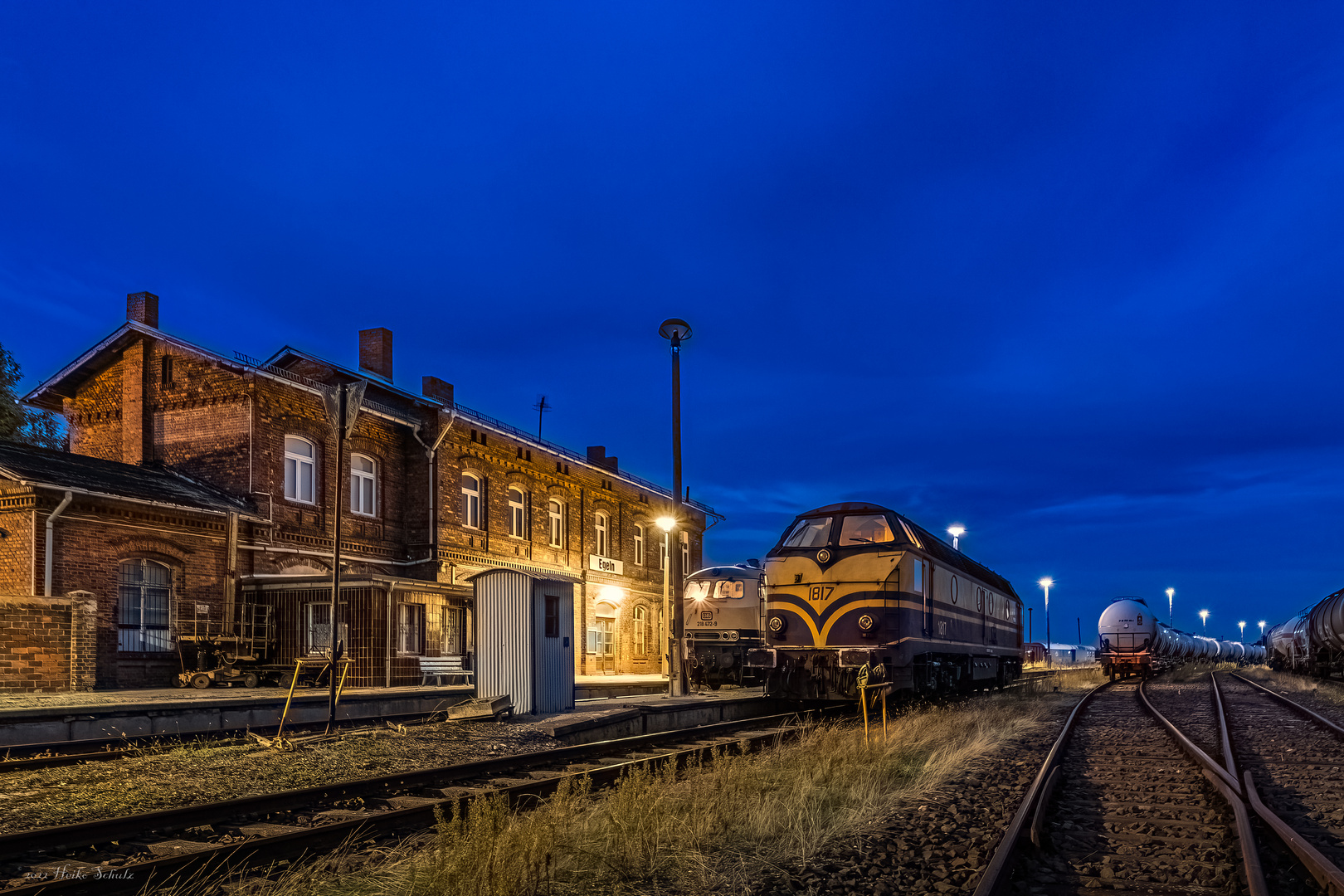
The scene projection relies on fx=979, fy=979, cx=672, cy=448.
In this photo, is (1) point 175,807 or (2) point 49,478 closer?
(1) point 175,807

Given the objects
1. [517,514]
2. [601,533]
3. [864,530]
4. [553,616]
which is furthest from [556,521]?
[864,530]

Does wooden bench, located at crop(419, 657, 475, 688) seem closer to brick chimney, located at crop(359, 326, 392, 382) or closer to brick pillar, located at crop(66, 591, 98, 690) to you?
brick pillar, located at crop(66, 591, 98, 690)

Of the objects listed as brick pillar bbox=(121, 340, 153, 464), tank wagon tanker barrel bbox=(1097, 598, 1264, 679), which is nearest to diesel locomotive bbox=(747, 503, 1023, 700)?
brick pillar bbox=(121, 340, 153, 464)

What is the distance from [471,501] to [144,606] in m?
10.1

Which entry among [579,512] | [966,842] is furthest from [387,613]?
[966,842]

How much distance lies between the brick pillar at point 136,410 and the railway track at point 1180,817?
22.1 metres

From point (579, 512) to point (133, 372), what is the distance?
14.4m

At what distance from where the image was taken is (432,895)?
5.40 meters

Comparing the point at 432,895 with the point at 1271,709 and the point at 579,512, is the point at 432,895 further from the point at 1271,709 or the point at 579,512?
the point at 579,512

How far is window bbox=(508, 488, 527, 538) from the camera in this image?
100 feet

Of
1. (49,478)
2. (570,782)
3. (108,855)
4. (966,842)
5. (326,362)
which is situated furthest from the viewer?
(326,362)

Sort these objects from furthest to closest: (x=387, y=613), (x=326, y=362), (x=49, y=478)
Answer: (x=326, y=362), (x=387, y=613), (x=49, y=478)

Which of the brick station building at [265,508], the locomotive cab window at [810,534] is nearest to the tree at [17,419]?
the brick station building at [265,508]

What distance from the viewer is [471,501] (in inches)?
1139
